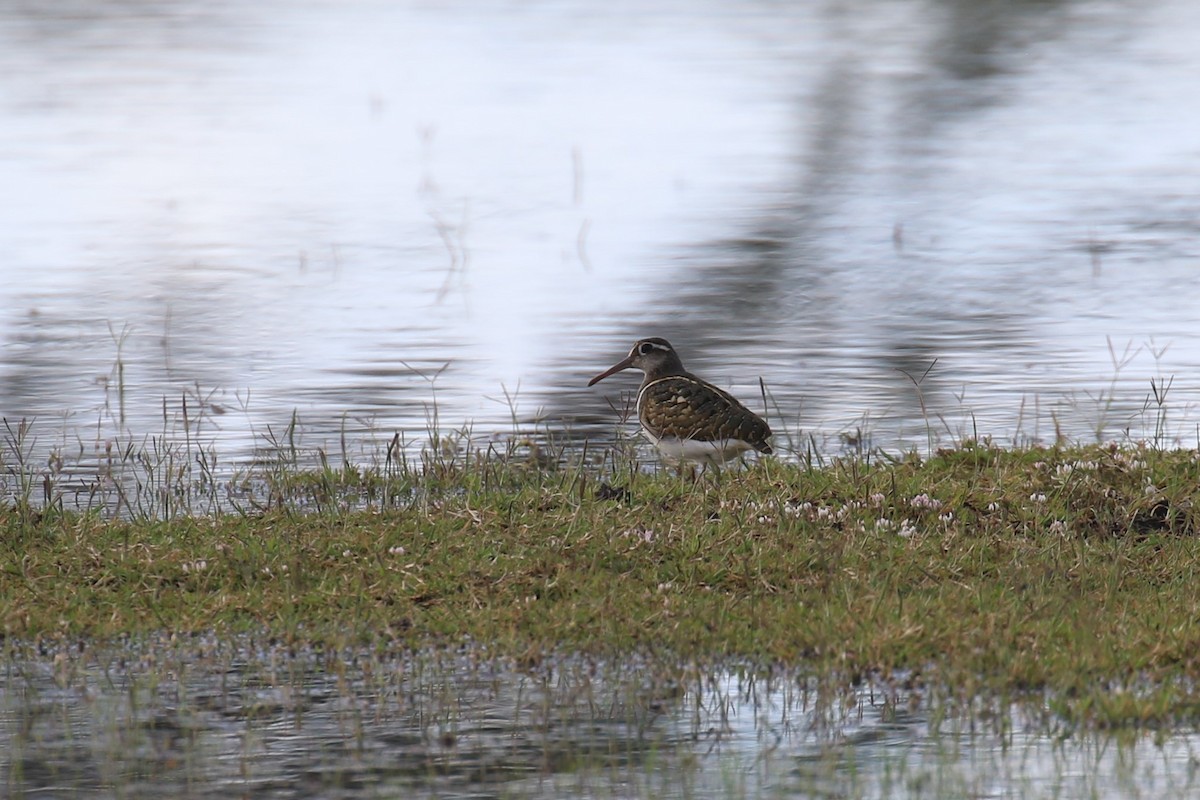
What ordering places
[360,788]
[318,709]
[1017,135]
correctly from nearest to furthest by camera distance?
[360,788] → [318,709] → [1017,135]

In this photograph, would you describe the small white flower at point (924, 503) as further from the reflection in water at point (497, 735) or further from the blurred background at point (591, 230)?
the reflection in water at point (497, 735)

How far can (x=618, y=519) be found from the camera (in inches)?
375

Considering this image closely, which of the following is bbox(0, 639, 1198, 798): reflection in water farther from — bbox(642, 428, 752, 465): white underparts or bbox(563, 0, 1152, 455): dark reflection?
bbox(563, 0, 1152, 455): dark reflection

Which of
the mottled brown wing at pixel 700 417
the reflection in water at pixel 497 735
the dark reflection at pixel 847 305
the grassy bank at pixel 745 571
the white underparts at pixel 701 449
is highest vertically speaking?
the dark reflection at pixel 847 305

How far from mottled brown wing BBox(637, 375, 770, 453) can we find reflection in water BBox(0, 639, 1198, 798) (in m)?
3.22

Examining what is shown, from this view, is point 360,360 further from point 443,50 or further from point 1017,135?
point 443,50

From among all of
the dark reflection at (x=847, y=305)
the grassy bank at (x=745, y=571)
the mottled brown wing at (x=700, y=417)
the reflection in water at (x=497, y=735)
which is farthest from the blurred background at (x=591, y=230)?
the reflection in water at (x=497, y=735)

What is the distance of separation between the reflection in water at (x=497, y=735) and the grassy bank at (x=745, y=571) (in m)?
0.26

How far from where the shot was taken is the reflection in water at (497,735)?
654 cm

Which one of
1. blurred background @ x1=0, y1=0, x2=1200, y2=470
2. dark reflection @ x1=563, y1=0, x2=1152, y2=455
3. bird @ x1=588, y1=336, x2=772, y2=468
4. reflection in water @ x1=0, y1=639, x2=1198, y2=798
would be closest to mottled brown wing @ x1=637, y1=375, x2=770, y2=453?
bird @ x1=588, y1=336, x2=772, y2=468

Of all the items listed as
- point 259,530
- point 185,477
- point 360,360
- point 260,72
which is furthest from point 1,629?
point 260,72

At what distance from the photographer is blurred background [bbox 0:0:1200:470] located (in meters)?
13.8

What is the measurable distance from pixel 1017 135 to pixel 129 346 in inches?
553

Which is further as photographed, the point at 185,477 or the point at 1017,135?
the point at 1017,135
